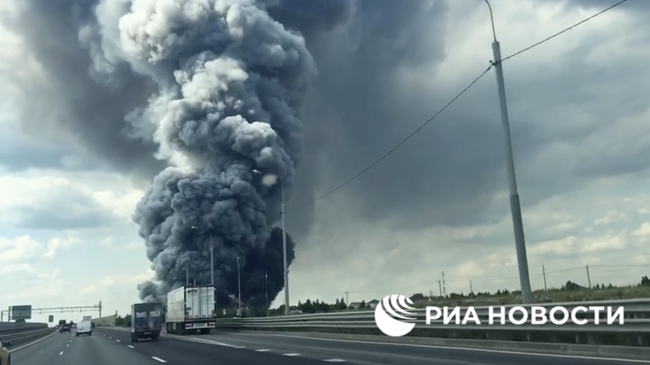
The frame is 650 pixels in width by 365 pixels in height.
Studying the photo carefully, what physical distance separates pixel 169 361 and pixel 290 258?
182 feet

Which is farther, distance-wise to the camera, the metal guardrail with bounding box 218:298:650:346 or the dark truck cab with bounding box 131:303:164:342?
the dark truck cab with bounding box 131:303:164:342

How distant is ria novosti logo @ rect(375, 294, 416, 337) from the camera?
24625 mm

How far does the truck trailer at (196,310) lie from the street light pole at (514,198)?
35776 millimetres

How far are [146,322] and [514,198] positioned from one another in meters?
Result: 32.0

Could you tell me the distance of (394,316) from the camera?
25.7 meters

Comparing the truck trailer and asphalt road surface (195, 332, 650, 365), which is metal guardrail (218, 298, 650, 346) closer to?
asphalt road surface (195, 332, 650, 365)

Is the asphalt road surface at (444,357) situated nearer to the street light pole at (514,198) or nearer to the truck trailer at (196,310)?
the street light pole at (514,198)

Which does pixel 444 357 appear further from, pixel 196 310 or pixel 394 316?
pixel 196 310

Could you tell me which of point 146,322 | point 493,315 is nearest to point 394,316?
point 493,315

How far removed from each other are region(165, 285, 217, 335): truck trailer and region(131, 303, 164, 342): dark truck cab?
142 inches

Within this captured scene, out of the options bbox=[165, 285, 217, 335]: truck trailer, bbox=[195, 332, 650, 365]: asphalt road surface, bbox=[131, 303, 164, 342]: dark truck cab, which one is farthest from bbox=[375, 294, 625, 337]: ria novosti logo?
bbox=[165, 285, 217, 335]: truck trailer

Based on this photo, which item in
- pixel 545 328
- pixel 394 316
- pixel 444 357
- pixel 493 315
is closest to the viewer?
pixel 545 328

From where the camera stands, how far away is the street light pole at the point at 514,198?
18.6m

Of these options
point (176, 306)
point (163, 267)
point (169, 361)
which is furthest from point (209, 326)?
point (169, 361)
